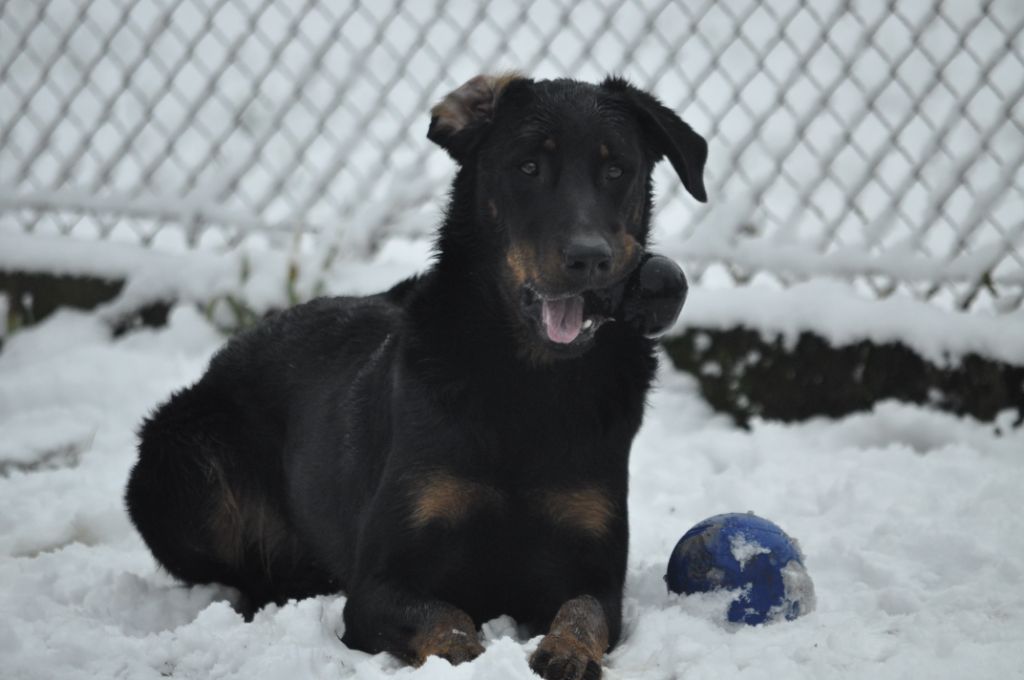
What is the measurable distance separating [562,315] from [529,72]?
2317 millimetres

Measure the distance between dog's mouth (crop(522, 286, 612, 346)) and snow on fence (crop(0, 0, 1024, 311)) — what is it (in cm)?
213

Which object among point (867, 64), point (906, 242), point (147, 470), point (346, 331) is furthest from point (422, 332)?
point (867, 64)

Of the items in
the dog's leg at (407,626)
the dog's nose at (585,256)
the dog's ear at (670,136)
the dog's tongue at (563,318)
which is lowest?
the dog's leg at (407,626)

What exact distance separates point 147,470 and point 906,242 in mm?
3056

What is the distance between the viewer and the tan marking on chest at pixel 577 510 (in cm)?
271

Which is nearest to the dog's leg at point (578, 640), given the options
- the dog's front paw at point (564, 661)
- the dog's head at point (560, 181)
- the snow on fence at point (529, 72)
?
the dog's front paw at point (564, 661)

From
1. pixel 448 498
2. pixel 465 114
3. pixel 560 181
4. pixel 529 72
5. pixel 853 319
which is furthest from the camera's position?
pixel 529 72

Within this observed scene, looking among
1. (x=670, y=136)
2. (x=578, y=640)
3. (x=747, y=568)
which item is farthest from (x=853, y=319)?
(x=578, y=640)

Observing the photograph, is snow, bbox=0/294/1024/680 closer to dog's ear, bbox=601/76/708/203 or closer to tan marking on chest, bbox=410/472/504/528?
tan marking on chest, bbox=410/472/504/528

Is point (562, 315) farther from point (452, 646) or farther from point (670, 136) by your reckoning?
point (452, 646)

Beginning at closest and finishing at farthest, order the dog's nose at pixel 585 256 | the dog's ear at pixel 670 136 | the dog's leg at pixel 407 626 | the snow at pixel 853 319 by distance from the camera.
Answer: the dog's leg at pixel 407 626 → the dog's nose at pixel 585 256 → the dog's ear at pixel 670 136 → the snow at pixel 853 319

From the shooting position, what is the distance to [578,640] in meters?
2.44

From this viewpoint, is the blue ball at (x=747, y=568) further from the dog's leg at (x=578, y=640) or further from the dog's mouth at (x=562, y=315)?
the dog's mouth at (x=562, y=315)

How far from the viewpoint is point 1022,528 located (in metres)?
3.33
